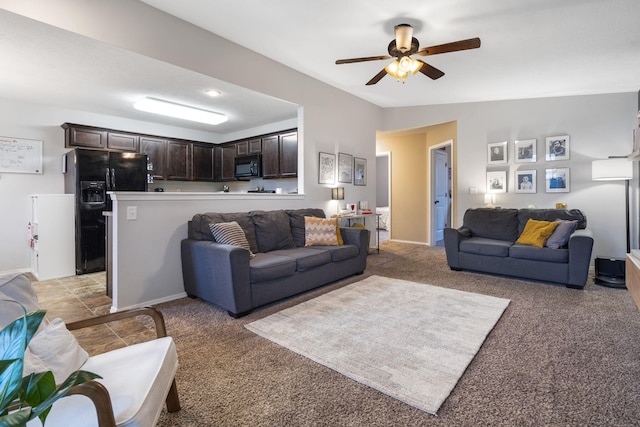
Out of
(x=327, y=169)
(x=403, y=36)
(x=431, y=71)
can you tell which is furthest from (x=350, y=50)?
(x=327, y=169)

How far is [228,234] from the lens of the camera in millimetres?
3131

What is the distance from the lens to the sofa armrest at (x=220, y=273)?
2727 mm

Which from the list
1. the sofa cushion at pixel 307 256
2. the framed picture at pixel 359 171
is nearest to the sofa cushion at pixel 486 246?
the sofa cushion at pixel 307 256

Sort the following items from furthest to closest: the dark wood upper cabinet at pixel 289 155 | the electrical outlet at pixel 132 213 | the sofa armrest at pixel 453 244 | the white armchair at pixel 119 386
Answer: the dark wood upper cabinet at pixel 289 155 < the sofa armrest at pixel 453 244 < the electrical outlet at pixel 132 213 < the white armchair at pixel 119 386

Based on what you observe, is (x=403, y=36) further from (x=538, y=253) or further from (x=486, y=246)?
(x=538, y=253)

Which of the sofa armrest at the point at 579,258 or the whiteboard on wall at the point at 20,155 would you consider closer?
the sofa armrest at the point at 579,258

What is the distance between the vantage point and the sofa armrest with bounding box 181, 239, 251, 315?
2.73 m

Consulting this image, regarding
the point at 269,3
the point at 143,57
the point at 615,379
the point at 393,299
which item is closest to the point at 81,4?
the point at 143,57

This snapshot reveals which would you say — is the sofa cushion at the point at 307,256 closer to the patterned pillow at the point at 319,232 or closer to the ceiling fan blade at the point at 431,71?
the patterned pillow at the point at 319,232

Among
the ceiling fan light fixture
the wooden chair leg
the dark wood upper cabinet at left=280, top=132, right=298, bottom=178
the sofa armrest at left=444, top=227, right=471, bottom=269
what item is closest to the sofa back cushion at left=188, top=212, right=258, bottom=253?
the dark wood upper cabinet at left=280, top=132, right=298, bottom=178

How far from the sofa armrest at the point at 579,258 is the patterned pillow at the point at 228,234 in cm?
352

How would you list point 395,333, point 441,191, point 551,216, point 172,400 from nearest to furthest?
point 172,400 < point 395,333 < point 551,216 < point 441,191

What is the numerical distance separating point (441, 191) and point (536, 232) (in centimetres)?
334

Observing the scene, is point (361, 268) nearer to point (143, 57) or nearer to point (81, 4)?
point (143, 57)
